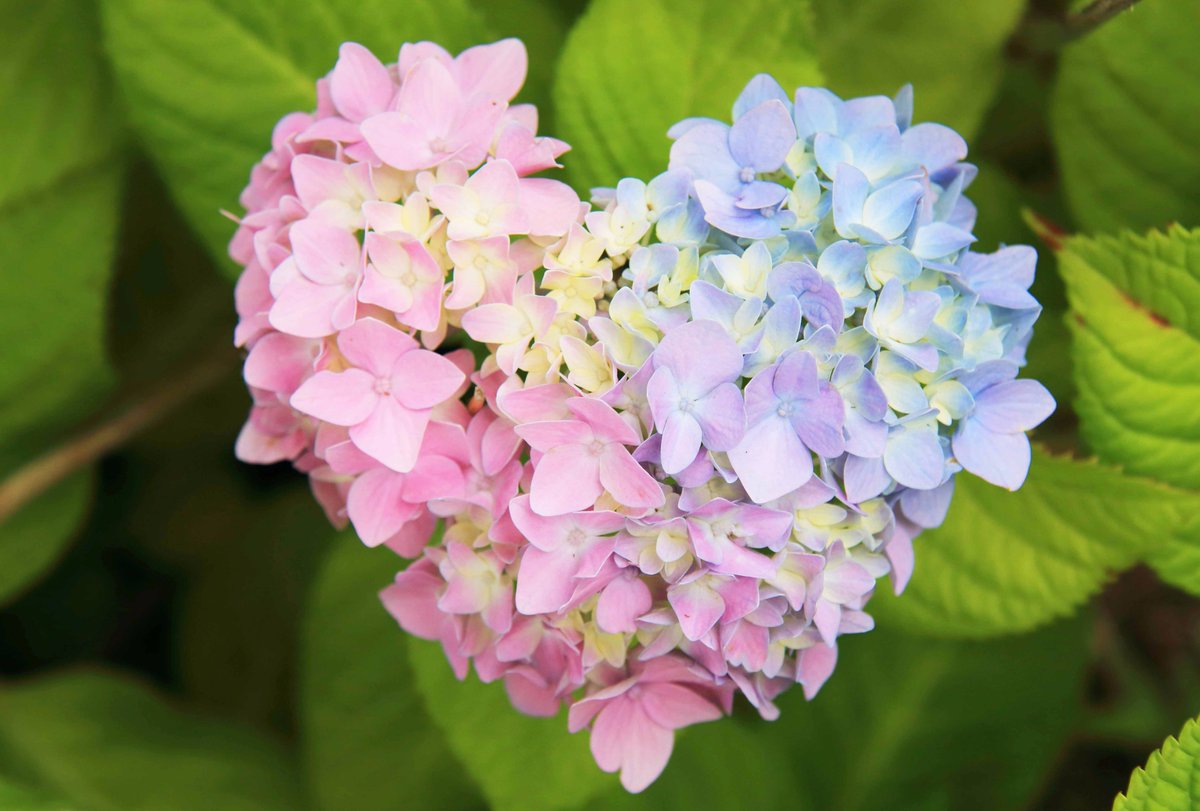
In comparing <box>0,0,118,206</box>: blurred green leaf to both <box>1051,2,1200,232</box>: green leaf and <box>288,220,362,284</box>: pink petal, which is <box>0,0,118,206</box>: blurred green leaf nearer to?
<box>288,220,362,284</box>: pink petal

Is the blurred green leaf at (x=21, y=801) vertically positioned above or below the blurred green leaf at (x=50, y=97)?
below

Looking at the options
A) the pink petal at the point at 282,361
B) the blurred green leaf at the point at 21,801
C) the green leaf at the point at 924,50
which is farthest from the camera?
the green leaf at the point at 924,50

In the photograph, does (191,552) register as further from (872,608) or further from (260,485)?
(872,608)

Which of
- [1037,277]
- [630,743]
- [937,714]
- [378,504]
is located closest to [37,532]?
[378,504]

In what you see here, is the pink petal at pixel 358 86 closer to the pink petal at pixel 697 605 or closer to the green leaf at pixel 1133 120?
the pink petal at pixel 697 605

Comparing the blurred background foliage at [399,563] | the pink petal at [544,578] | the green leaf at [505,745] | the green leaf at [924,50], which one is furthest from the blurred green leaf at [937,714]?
the pink petal at [544,578]

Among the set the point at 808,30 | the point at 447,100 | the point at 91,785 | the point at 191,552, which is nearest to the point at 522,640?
the point at 447,100

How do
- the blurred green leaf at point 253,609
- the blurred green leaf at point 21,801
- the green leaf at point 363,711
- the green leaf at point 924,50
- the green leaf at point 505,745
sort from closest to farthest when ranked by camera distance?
the blurred green leaf at point 21,801
the green leaf at point 505,745
the green leaf at point 924,50
the green leaf at point 363,711
the blurred green leaf at point 253,609

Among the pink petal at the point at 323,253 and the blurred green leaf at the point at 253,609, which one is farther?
the blurred green leaf at the point at 253,609
